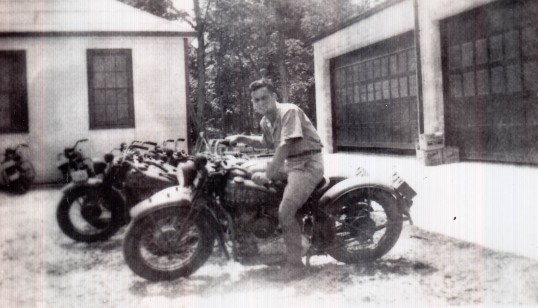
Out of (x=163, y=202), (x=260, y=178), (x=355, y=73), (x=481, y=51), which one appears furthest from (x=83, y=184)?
(x=355, y=73)

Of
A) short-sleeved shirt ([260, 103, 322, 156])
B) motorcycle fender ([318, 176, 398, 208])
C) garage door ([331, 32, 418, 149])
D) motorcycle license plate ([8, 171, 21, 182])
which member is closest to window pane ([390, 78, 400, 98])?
garage door ([331, 32, 418, 149])

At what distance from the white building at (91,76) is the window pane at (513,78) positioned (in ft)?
16.4

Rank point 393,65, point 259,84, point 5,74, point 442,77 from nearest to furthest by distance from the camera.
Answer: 1. point 259,84
2. point 5,74
3. point 442,77
4. point 393,65

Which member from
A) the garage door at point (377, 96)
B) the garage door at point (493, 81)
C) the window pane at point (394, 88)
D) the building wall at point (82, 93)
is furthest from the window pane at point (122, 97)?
the window pane at point (394, 88)

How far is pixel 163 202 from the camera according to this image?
3174mm

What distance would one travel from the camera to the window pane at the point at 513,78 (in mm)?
6746

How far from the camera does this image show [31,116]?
21.0 ft

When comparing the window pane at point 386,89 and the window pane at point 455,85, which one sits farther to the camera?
the window pane at point 386,89

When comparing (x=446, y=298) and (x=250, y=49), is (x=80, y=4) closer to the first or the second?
(x=250, y=49)

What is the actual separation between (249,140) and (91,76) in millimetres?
4540

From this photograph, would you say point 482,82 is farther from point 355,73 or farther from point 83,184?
point 83,184

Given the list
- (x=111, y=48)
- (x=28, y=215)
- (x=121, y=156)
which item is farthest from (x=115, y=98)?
(x=28, y=215)

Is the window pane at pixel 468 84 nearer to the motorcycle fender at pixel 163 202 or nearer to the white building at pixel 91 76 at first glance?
the white building at pixel 91 76

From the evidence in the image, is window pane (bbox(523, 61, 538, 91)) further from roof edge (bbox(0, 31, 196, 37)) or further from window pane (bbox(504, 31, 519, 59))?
roof edge (bbox(0, 31, 196, 37))
